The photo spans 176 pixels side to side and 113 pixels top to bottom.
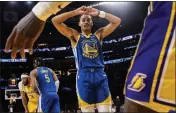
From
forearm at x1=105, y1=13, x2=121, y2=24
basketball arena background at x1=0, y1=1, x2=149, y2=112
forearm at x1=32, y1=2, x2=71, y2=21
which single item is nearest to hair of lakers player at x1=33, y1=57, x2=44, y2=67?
basketball arena background at x1=0, y1=1, x2=149, y2=112

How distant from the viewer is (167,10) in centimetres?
88

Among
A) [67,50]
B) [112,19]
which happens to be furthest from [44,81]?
[112,19]

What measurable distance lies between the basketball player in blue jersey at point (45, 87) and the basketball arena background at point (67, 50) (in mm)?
338

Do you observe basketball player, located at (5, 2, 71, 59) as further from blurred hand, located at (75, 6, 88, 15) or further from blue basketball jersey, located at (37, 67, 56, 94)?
blue basketball jersey, located at (37, 67, 56, 94)

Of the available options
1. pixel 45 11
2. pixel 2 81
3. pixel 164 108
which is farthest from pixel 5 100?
pixel 164 108

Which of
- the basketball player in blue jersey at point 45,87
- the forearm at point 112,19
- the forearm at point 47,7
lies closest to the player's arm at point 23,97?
the basketball player in blue jersey at point 45,87

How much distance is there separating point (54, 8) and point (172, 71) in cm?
65

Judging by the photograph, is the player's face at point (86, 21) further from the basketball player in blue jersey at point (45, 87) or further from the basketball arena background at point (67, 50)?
the basketball player in blue jersey at point (45, 87)

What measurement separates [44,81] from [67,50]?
2.16 feet

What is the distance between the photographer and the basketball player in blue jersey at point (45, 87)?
3.58 m

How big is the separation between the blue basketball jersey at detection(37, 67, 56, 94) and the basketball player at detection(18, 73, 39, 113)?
26.8 inches

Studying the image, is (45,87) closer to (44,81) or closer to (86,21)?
(44,81)

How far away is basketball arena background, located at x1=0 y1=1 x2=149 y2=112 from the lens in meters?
3.41

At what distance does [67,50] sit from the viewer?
13.5ft
